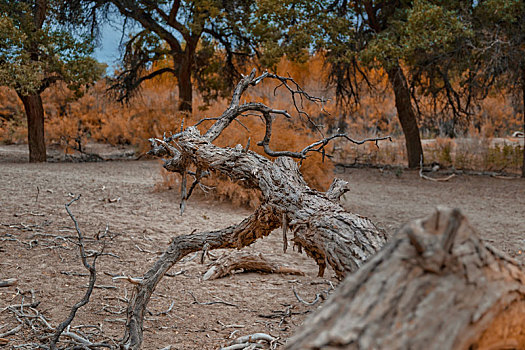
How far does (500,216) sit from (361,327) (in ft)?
24.3

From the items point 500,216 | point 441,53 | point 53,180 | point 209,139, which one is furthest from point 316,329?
point 441,53

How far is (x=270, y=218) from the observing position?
8.63ft

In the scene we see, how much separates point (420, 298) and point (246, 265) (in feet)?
12.2

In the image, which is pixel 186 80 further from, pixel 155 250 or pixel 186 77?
pixel 155 250

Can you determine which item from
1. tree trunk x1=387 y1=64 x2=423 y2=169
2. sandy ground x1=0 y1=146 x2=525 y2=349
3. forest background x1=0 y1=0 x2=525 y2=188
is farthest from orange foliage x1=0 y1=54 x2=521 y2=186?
sandy ground x1=0 y1=146 x2=525 y2=349

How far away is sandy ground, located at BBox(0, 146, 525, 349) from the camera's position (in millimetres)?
3309

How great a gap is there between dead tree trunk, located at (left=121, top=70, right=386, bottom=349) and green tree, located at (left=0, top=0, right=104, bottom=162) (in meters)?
6.62

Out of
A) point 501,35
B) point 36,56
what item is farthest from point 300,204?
point 36,56

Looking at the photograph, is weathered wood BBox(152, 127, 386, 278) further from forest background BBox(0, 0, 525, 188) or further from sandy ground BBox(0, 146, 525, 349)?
forest background BBox(0, 0, 525, 188)

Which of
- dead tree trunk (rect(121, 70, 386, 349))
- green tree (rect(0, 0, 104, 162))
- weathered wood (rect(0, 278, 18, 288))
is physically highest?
green tree (rect(0, 0, 104, 162))

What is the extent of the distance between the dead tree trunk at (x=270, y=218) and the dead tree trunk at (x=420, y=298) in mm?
702

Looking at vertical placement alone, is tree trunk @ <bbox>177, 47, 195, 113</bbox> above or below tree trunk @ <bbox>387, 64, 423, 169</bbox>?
above

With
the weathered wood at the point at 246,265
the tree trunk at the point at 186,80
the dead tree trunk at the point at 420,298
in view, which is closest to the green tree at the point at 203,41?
the tree trunk at the point at 186,80

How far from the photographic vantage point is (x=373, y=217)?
727 cm
